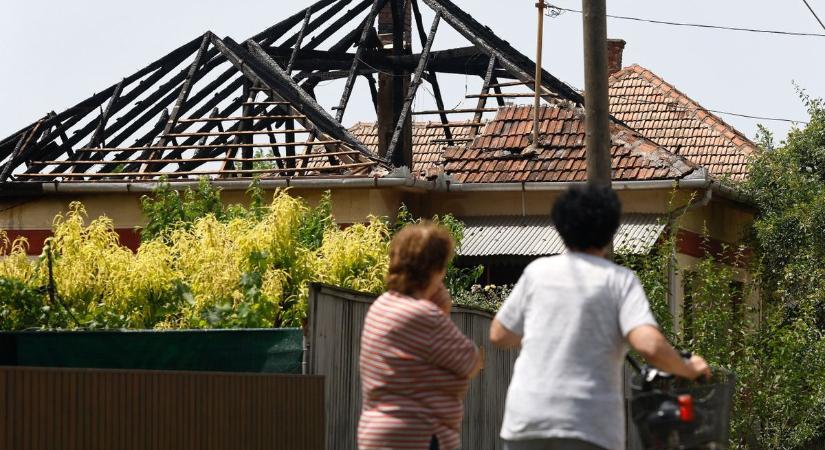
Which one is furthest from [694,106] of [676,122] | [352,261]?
[352,261]

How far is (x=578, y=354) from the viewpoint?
6.25m

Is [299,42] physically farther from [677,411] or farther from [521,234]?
[677,411]

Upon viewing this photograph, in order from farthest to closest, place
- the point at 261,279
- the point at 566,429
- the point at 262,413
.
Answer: the point at 261,279
the point at 262,413
the point at 566,429

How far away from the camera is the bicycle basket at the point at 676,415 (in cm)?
662

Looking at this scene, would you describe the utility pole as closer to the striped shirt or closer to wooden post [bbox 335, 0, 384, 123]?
wooden post [bbox 335, 0, 384, 123]

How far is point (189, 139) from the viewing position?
76.3 ft

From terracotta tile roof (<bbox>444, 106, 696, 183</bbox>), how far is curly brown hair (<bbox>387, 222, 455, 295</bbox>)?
621 inches

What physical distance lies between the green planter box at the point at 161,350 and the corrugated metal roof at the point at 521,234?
1102 centimetres

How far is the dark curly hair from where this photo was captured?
646 centimetres

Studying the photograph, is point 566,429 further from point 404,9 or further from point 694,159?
point 694,159

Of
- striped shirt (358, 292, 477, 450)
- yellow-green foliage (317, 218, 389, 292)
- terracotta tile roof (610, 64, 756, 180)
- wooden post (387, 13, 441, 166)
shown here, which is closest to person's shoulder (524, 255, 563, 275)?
striped shirt (358, 292, 477, 450)

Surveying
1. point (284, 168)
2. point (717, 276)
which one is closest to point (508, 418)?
point (717, 276)

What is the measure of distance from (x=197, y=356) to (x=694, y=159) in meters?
20.3

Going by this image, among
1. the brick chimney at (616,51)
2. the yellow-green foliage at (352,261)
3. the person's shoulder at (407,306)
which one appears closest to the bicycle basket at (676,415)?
the person's shoulder at (407,306)
